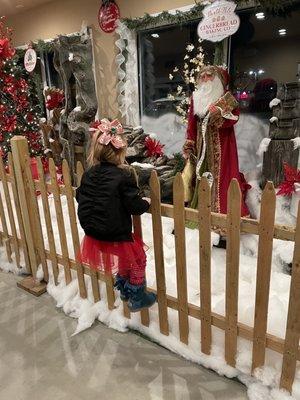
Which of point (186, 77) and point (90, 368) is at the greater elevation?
point (186, 77)

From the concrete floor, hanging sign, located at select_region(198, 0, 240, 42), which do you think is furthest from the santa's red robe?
the concrete floor

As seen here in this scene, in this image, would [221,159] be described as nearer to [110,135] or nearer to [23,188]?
[110,135]

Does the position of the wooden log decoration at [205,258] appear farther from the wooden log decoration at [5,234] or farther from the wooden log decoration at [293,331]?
the wooden log decoration at [5,234]

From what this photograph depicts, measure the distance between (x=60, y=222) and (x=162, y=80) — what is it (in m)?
2.86

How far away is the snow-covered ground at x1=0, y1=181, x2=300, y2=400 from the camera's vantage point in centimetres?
170

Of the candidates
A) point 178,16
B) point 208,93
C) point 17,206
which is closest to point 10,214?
point 17,206

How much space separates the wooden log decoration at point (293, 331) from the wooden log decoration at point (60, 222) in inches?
60.3

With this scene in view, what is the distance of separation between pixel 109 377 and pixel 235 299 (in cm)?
82

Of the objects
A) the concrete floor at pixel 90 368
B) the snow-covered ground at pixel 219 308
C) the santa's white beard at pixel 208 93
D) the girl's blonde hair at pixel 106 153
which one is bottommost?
the concrete floor at pixel 90 368

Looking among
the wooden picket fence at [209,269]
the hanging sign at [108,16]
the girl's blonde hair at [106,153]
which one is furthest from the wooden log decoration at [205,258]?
the hanging sign at [108,16]

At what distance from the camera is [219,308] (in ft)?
6.88

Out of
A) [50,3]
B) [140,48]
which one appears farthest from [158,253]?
[50,3]

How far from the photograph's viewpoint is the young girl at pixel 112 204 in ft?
5.39

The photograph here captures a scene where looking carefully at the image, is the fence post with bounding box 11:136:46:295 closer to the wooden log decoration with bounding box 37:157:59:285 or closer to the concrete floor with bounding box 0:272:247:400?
the wooden log decoration with bounding box 37:157:59:285
